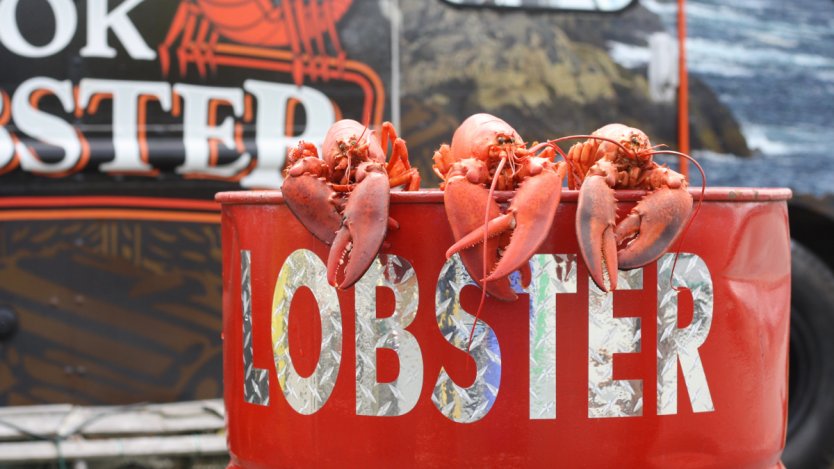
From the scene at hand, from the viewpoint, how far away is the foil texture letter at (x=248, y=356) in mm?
2004

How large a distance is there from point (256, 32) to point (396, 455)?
2047 millimetres

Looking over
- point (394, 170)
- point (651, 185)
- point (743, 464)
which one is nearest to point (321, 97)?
point (394, 170)

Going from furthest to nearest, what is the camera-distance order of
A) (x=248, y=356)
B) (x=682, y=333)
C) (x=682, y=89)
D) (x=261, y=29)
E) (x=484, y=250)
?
(x=682, y=89), (x=261, y=29), (x=248, y=356), (x=682, y=333), (x=484, y=250)

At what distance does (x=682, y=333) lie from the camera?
1840 millimetres

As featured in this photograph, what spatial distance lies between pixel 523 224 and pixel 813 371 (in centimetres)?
281

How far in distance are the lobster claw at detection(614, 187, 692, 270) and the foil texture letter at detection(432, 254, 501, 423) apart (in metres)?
0.31

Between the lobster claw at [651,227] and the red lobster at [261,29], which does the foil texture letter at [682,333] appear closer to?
the lobster claw at [651,227]

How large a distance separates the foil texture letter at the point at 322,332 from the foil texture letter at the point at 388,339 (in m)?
0.06

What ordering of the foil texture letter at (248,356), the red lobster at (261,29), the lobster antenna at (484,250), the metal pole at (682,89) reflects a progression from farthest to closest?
the metal pole at (682,89), the red lobster at (261,29), the foil texture letter at (248,356), the lobster antenna at (484,250)

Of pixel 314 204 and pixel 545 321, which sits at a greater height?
pixel 314 204

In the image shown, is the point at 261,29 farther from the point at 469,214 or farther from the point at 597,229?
the point at 597,229

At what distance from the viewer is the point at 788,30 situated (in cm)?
383

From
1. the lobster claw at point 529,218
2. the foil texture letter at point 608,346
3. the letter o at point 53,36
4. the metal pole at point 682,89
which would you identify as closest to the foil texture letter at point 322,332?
the lobster claw at point 529,218

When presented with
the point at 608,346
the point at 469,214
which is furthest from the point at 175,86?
the point at 608,346
